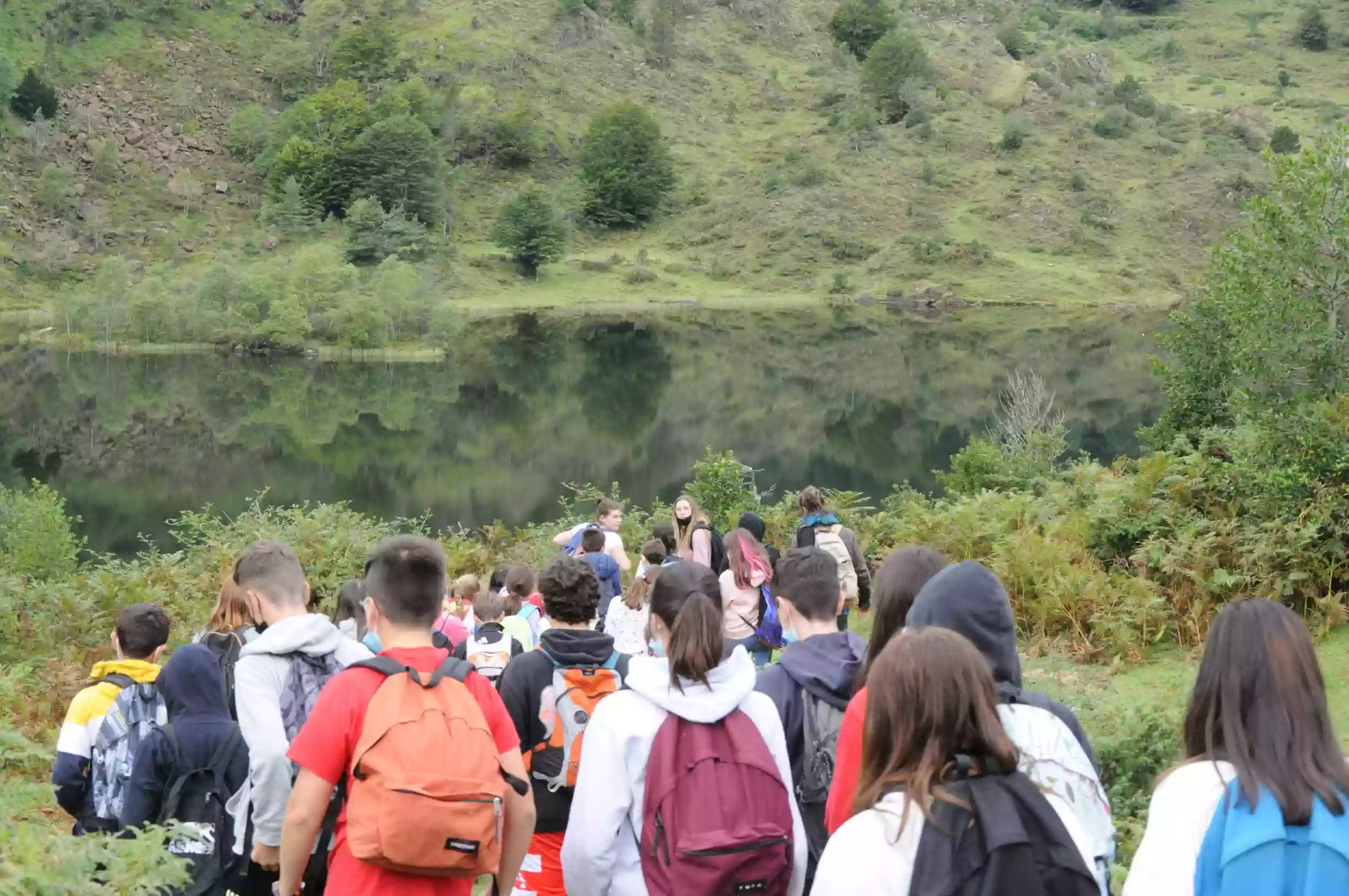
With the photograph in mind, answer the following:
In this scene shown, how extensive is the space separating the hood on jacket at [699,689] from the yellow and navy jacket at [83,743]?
5.54ft

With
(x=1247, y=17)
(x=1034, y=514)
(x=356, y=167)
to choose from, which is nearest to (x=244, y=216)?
(x=356, y=167)

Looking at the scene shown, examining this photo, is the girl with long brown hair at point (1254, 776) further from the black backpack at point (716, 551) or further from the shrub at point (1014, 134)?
the shrub at point (1014, 134)

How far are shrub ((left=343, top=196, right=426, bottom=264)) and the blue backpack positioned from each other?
75.0m

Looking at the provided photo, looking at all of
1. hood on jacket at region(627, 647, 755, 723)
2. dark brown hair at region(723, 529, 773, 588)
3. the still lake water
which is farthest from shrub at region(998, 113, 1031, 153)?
hood on jacket at region(627, 647, 755, 723)

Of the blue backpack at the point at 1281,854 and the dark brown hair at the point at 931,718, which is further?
the dark brown hair at the point at 931,718

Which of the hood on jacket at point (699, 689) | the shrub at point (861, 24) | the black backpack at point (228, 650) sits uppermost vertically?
the shrub at point (861, 24)

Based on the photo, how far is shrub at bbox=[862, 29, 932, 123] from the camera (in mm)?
99562

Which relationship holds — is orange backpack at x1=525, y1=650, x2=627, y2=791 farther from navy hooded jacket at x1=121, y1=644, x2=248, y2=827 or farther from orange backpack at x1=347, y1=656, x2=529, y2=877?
navy hooded jacket at x1=121, y1=644, x2=248, y2=827

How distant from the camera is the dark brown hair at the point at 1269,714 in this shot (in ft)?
8.46

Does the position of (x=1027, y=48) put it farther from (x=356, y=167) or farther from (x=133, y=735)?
(x=133, y=735)

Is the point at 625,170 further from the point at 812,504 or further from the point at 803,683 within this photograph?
the point at 803,683

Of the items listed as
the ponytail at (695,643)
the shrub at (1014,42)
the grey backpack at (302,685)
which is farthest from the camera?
the shrub at (1014,42)

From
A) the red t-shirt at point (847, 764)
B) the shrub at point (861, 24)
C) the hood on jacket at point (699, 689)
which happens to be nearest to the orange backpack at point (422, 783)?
the hood on jacket at point (699, 689)

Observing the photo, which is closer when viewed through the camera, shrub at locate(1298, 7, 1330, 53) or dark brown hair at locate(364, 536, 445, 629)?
dark brown hair at locate(364, 536, 445, 629)
